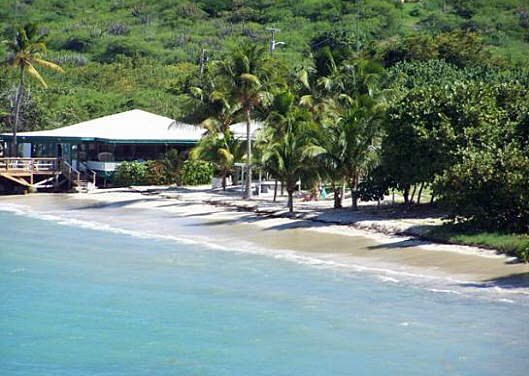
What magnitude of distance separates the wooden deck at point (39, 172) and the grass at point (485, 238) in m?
23.8

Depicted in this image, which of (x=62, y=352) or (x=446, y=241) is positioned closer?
(x=62, y=352)

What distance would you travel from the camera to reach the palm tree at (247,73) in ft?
135

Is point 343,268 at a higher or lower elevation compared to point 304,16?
lower

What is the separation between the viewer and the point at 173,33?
358 feet

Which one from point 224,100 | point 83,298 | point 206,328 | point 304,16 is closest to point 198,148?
point 224,100

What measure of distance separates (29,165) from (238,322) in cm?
3048

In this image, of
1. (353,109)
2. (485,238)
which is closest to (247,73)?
(353,109)

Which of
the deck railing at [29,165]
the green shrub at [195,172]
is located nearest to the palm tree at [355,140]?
the green shrub at [195,172]

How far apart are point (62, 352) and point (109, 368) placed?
1.54 meters

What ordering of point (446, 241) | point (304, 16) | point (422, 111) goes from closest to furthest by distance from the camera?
point (446, 241) → point (422, 111) → point (304, 16)

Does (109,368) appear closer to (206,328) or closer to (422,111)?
(206,328)

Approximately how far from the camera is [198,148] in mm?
44625

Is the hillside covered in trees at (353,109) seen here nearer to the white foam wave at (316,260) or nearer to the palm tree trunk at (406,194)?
the palm tree trunk at (406,194)

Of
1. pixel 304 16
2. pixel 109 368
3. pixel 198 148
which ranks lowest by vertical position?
pixel 109 368
